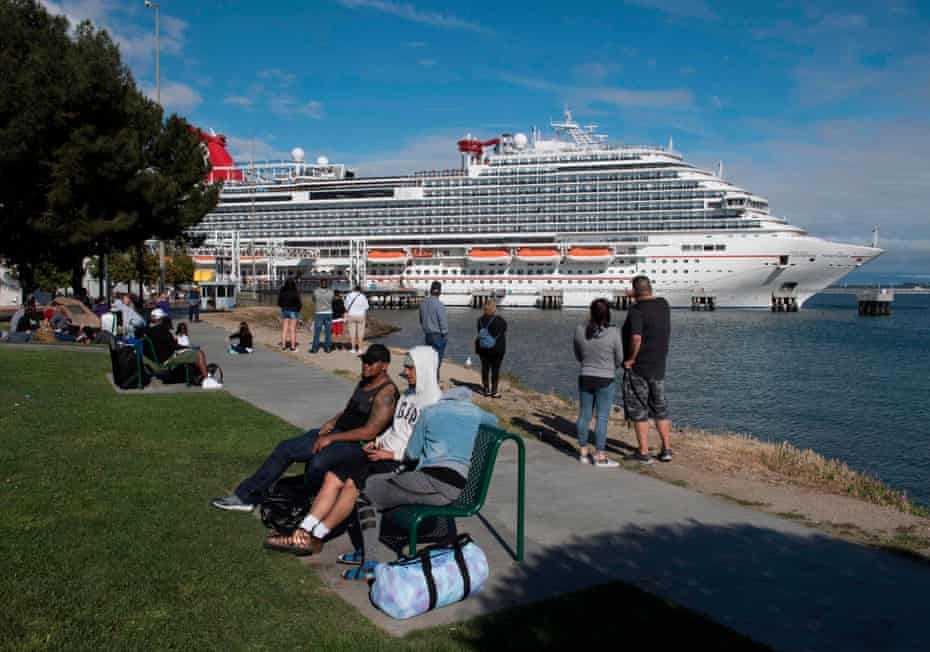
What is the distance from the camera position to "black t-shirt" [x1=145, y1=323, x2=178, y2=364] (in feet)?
35.6

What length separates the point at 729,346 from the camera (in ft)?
118

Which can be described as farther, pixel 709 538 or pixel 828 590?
pixel 709 538

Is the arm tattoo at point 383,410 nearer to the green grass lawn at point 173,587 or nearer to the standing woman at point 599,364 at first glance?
the green grass lawn at point 173,587

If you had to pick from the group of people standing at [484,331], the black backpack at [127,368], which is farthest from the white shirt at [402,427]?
the black backpack at [127,368]

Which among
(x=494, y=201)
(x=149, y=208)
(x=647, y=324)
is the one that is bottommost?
(x=647, y=324)

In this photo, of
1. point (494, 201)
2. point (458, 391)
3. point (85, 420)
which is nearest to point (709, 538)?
point (458, 391)

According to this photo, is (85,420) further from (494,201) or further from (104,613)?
(494,201)

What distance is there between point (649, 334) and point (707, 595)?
11.7 feet

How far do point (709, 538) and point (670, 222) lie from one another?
64.7m

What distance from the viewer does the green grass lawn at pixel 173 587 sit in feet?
11.1

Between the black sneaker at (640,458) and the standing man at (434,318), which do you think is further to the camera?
the standing man at (434,318)

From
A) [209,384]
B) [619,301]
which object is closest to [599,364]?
[209,384]

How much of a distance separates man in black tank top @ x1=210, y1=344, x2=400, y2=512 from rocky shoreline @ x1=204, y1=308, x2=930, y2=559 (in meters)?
2.91

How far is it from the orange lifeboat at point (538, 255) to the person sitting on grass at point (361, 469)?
2610 inches
